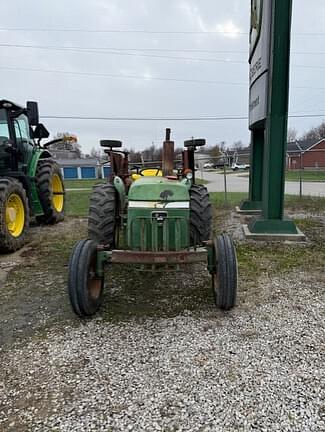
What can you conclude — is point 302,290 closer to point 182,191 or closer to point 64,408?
point 182,191

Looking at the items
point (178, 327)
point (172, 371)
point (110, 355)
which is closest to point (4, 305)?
point (110, 355)

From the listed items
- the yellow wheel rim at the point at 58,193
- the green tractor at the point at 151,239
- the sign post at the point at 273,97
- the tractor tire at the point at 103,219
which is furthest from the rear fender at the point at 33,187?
the sign post at the point at 273,97

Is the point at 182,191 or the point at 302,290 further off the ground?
the point at 182,191

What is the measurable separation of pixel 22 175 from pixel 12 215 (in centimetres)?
100

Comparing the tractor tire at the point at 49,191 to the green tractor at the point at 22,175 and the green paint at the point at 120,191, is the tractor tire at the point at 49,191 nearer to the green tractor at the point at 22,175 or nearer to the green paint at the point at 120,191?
the green tractor at the point at 22,175

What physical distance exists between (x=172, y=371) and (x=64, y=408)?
2.58 feet

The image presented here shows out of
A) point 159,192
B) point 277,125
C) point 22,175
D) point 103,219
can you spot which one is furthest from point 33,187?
point 277,125

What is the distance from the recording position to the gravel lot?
2.18 m

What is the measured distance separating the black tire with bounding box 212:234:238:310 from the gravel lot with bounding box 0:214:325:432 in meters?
0.19

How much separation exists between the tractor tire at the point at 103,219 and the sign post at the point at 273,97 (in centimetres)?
325

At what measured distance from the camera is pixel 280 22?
5844mm

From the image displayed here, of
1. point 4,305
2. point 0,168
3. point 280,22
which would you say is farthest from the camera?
point 0,168

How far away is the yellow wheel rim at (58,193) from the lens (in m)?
8.48

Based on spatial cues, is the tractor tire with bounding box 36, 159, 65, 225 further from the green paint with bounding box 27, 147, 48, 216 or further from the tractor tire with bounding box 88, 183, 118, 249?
the tractor tire with bounding box 88, 183, 118, 249
